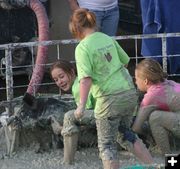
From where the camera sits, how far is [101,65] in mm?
4434

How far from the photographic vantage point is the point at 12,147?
5270 millimetres

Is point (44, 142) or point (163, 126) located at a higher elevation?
point (163, 126)

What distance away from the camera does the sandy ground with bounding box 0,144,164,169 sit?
4.97 metres

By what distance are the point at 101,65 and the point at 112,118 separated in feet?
1.23

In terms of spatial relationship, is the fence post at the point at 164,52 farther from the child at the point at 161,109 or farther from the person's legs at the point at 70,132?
the person's legs at the point at 70,132

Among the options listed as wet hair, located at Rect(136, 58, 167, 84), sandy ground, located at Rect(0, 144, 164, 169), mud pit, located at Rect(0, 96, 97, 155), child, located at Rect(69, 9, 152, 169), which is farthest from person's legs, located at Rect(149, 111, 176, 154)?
mud pit, located at Rect(0, 96, 97, 155)

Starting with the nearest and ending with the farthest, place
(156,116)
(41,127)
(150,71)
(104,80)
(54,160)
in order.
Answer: (104,80)
(150,71)
(156,116)
(54,160)
(41,127)

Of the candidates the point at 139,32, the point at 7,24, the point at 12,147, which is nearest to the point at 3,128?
the point at 12,147

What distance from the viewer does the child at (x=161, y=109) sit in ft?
16.1

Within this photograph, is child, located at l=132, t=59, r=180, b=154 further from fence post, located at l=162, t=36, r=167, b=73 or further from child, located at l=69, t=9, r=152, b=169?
fence post, located at l=162, t=36, r=167, b=73

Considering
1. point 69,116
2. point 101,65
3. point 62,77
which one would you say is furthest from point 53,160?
point 101,65

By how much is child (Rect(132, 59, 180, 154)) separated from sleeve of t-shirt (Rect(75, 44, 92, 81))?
0.63 metres

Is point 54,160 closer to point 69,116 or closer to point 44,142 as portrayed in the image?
point 44,142

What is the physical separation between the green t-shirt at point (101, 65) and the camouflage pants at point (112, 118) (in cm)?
6
